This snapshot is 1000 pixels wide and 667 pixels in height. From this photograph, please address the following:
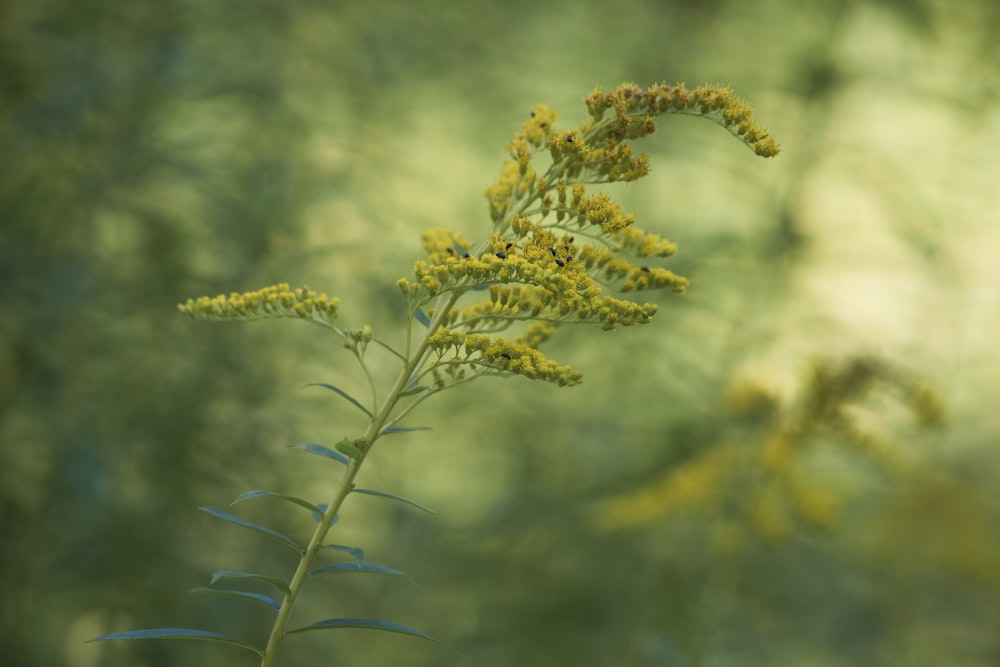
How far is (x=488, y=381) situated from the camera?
5.71 meters

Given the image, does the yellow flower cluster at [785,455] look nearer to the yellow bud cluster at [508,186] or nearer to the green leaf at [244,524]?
the yellow bud cluster at [508,186]

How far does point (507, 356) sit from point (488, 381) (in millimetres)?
4113

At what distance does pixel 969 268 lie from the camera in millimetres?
4926

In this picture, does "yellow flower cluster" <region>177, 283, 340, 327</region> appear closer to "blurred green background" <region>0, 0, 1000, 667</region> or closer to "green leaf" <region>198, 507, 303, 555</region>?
"green leaf" <region>198, 507, 303, 555</region>

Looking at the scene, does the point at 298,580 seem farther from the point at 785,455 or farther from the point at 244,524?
the point at 785,455

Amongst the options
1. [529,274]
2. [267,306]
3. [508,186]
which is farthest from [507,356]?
[267,306]

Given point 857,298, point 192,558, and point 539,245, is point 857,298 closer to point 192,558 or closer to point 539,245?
point 192,558

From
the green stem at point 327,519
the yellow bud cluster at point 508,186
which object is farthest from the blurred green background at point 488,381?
the green stem at point 327,519

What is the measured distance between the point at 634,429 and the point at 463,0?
281 cm

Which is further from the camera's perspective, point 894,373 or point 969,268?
point 969,268

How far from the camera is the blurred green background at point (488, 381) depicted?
3459mm

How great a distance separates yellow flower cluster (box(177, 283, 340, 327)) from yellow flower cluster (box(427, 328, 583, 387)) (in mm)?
209

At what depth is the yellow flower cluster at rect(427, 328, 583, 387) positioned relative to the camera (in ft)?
5.18

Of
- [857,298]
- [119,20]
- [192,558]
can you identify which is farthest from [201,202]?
[857,298]
